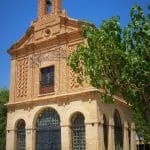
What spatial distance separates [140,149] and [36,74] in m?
19.7

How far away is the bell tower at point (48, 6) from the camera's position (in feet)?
79.9

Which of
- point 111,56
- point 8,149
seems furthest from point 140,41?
point 8,149

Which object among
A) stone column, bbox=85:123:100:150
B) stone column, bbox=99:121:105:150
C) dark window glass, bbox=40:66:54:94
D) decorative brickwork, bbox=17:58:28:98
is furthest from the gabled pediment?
stone column, bbox=99:121:105:150

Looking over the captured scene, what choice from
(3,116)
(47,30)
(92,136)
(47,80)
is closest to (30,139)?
(47,80)

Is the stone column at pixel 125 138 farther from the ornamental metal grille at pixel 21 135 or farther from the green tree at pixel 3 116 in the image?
the green tree at pixel 3 116

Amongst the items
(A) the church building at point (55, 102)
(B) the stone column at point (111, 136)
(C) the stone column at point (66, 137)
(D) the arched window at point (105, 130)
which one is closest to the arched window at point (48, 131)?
(A) the church building at point (55, 102)

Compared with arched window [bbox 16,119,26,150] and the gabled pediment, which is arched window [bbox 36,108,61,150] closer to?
arched window [bbox 16,119,26,150]

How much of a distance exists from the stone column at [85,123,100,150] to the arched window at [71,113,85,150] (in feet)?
2.36

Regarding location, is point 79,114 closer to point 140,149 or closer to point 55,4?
point 55,4

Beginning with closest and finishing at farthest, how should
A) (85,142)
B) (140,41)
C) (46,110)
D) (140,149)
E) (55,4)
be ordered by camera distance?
(140,41) < (85,142) < (46,110) < (55,4) < (140,149)

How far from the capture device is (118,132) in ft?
74.5

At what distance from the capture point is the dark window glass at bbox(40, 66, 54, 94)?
2283 centimetres

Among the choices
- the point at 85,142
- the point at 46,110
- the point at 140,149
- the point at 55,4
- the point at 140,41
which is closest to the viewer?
the point at 140,41

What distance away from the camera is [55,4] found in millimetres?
24438
